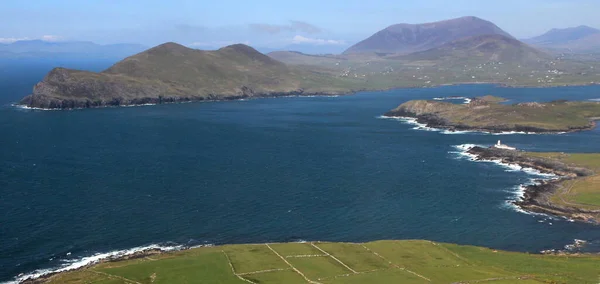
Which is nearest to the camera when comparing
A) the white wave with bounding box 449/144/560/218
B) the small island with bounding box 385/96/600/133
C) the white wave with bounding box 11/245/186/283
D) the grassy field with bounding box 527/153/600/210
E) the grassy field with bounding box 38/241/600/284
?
the grassy field with bounding box 38/241/600/284

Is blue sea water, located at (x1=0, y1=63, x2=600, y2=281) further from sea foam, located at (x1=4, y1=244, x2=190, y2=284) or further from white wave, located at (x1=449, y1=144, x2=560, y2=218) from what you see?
white wave, located at (x1=449, y1=144, x2=560, y2=218)

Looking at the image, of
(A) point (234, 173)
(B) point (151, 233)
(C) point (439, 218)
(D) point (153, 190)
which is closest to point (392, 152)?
(A) point (234, 173)

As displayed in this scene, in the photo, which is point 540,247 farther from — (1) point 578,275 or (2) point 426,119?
(2) point 426,119

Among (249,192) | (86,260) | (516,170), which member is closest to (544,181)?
(516,170)

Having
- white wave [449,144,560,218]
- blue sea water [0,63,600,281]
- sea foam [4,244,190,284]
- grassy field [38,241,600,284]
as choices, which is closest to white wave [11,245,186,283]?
sea foam [4,244,190,284]

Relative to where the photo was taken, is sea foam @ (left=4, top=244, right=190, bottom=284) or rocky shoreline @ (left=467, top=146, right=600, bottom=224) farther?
rocky shoreline @ (left=467, top=146, right=600, bottom=224)

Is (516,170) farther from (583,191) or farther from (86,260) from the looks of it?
(86,260)
